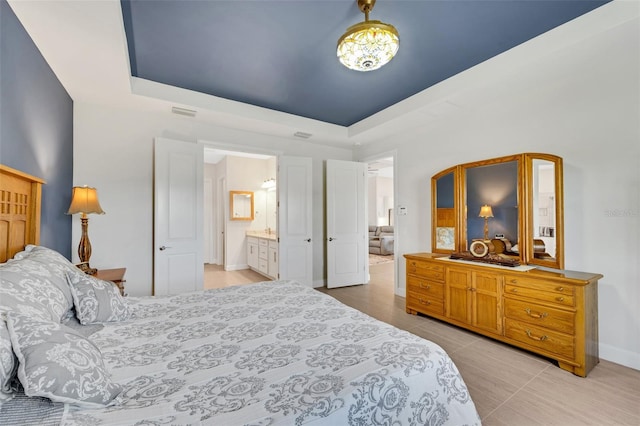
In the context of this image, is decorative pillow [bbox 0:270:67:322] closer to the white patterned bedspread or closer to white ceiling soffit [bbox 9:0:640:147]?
the white patterned bedspread

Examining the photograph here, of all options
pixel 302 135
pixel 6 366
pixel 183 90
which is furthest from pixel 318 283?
pixel 6 366

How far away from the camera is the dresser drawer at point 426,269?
3.17m

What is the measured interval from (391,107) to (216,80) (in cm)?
227

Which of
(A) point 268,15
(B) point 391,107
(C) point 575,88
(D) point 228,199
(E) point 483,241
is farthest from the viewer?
(D) point 228,199

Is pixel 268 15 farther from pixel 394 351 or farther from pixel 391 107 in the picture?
pixel 394 351

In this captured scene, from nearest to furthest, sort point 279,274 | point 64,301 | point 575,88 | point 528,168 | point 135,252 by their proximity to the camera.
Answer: point 64,301
point 575,88
point 528,168
point 135,252
point 279,274

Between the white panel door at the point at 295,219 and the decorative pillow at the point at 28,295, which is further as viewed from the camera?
the white panel door at the point at 295,219

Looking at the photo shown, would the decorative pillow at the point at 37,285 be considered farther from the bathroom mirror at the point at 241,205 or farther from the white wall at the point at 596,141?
the bathroom mirror at the point at 241,205

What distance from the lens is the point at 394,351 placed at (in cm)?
121

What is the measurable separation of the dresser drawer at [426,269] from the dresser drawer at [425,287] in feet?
0.21

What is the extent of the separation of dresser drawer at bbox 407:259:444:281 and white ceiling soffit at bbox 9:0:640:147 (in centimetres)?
191

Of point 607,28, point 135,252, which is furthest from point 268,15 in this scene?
point 135,252

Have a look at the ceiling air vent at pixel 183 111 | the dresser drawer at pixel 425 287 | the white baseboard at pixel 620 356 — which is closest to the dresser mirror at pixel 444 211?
the dresser drawer at pixel 425 287

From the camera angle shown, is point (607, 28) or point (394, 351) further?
point (607, 28)
